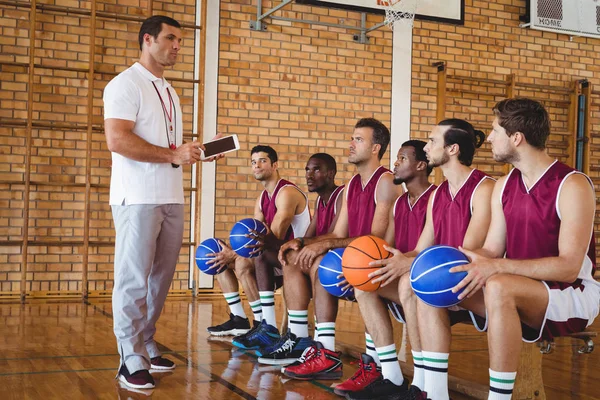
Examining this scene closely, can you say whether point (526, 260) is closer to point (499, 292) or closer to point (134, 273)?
point (499, 292)

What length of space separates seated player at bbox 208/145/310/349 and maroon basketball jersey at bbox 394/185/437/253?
1062mm

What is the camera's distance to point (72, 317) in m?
5.81

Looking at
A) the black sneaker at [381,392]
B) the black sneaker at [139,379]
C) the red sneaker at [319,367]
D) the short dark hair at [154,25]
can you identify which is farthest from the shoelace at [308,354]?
the short dark hair at [154,25]

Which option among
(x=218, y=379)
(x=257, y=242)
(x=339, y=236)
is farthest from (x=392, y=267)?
(x=257, y=242)

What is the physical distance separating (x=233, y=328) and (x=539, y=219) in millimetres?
2847

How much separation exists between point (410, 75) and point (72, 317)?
507 cm

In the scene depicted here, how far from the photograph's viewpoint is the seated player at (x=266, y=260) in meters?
4.45

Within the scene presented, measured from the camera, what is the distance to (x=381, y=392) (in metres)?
3.03

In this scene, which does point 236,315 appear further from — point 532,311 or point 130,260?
point 532,311

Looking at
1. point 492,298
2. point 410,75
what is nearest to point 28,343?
point 492,298

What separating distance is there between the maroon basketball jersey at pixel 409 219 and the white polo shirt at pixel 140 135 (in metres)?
1.15

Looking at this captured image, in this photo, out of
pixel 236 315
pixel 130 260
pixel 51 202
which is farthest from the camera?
pixel 51 202

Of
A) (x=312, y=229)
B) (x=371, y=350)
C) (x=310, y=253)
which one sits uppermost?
(x=312, y=229)

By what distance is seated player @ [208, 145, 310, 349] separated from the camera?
445 cm
